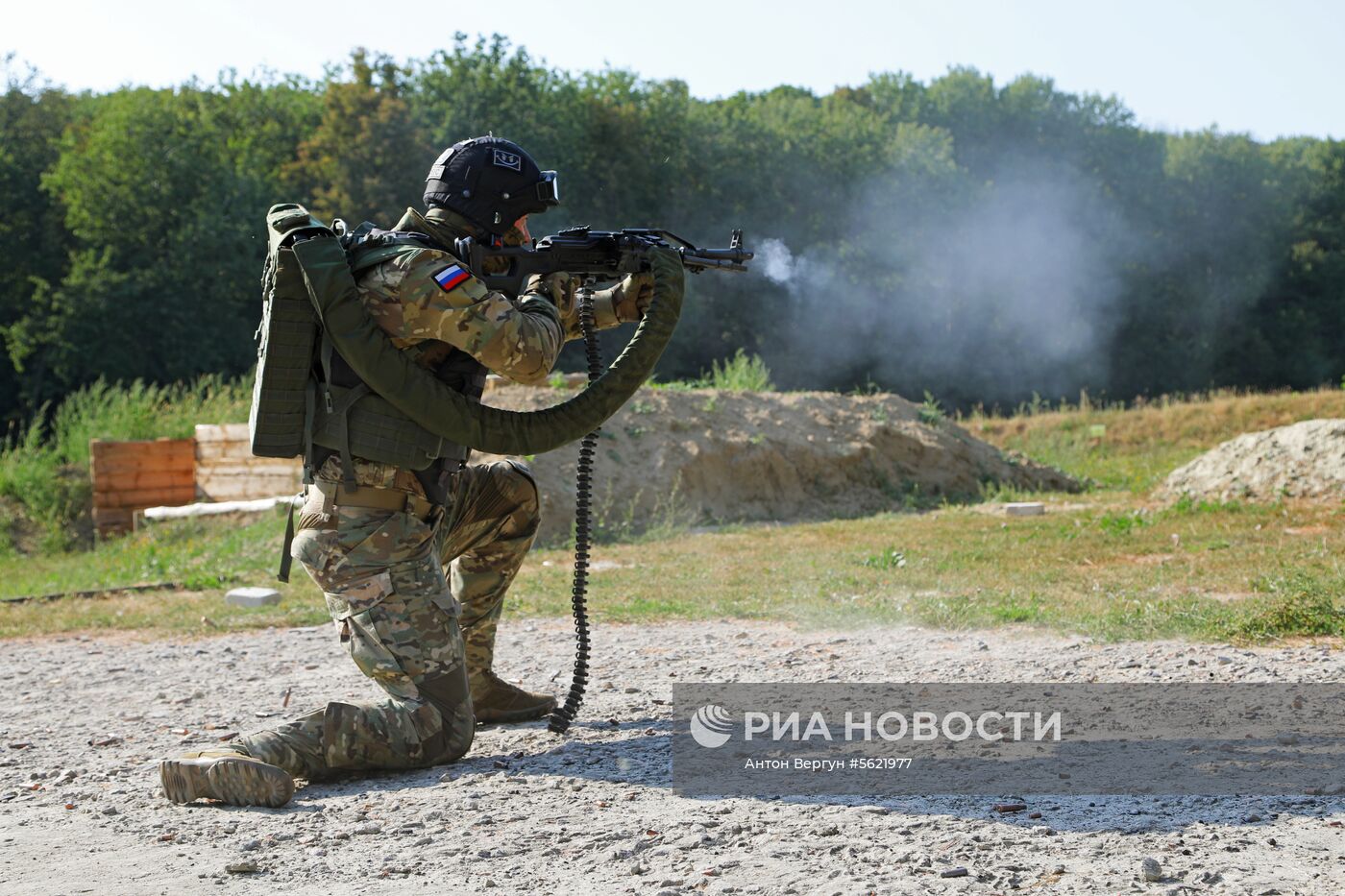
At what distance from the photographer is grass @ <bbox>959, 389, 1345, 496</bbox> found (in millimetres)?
23469

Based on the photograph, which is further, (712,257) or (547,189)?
(712,257)

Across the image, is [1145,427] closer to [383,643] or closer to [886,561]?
[886,561]

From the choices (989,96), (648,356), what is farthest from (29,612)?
(989,96)

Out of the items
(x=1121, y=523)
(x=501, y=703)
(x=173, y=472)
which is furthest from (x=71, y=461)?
(x=501, y=703)

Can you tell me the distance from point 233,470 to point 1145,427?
56.1 feet

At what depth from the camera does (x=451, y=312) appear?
4.43 m

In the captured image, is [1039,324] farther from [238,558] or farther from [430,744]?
[430,744]

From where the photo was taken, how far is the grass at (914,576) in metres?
7.10

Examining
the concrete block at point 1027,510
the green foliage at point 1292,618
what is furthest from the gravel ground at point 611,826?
the concrete block at point 1027,510

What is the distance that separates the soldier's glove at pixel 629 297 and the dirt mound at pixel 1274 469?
10466 millimetres

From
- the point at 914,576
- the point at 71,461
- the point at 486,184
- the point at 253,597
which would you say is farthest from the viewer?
the point at 71,461

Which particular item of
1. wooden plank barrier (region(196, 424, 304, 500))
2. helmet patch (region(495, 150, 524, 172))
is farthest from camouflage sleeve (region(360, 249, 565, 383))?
wooden plank barrier (region(196, 424, 304, 500))

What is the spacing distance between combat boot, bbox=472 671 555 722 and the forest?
24533 mm

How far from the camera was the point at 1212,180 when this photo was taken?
170ft
